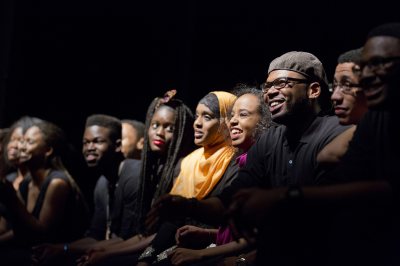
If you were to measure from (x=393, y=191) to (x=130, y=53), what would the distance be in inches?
163

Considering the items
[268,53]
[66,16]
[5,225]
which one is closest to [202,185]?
[268,53]

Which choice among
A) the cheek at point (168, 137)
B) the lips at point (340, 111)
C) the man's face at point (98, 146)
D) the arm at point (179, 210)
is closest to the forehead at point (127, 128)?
the man's face at point (98, 146)

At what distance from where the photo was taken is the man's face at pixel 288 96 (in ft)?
10.3

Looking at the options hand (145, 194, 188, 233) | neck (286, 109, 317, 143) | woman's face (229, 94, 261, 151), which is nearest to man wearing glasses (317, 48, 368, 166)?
neck (286, 109, 317, 143)

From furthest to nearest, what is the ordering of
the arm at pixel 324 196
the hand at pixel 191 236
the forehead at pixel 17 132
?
1. the forehead at pixel 17 132
2. the hand at pixel 191 236
3. the arm at pixel 324 196

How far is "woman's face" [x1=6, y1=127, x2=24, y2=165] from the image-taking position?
5.32 metres

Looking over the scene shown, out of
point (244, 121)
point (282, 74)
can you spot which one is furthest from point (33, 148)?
point (282, 74)

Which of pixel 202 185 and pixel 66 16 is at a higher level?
pixel 66 16

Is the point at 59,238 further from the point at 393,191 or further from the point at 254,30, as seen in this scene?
the point at 393,191

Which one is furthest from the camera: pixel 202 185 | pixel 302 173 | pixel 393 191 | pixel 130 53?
pixel 130 53

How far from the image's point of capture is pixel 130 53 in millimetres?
5926

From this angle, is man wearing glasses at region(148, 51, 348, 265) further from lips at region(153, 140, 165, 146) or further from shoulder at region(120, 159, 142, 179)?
shoulder at region(120, 159, 142, 179)

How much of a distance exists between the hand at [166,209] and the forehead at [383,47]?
97 centimetres

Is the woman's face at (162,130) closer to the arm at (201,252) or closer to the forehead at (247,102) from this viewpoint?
the forehead at (247,102)
